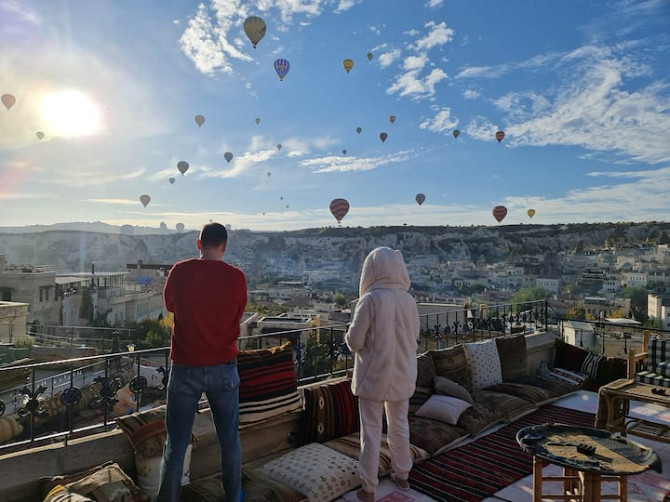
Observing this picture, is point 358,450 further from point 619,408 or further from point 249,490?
point 619,408

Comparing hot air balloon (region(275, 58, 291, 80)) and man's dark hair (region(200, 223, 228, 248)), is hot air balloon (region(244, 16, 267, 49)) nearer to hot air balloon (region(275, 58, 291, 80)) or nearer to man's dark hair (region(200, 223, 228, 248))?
hot air balloon (region(275, 58, 291, 80))

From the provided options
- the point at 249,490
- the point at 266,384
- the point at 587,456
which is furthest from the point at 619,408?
the point at 249,490

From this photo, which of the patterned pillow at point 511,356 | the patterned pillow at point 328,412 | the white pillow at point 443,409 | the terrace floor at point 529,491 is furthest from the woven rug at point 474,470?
the patterned pillow at point 511,356

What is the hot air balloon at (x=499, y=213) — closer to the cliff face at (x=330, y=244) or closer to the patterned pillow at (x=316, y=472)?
the cliff face at (x=330, y=244)

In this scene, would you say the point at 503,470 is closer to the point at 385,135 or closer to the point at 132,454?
the point at 132,454

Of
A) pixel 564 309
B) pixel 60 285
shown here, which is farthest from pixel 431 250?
pixel 60 285

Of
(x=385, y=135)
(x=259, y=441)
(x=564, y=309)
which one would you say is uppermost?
(x=385, y=135)

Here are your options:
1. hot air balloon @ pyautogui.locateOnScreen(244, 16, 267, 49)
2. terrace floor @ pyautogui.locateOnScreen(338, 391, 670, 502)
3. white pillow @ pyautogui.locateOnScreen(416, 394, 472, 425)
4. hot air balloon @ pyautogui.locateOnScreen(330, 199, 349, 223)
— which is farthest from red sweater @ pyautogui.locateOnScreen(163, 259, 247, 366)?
hot air balloon @ pyautogui.locateOnScreen(330, 199, 349, 223)

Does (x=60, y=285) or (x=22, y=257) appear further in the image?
(x=22, y=257)
